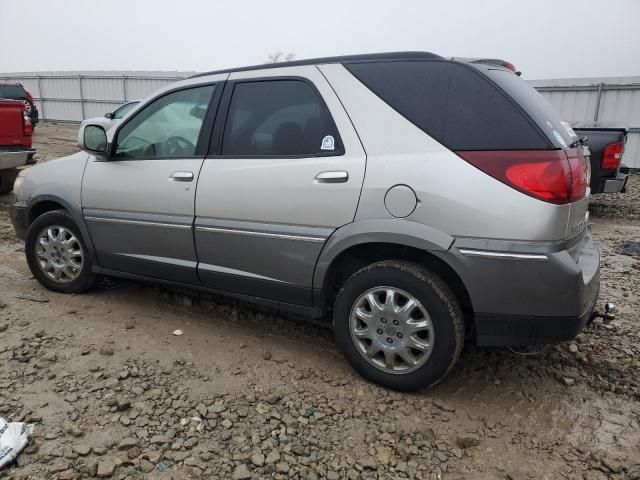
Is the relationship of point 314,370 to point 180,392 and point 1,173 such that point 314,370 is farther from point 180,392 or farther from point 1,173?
point 1,173

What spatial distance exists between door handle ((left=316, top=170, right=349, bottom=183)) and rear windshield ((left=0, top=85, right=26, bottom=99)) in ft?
54.5

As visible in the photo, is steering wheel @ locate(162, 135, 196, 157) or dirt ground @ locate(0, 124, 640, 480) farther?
steering wheel @ locate(162, 135, 196, 157)

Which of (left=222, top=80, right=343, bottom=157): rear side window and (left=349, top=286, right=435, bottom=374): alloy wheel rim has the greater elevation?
(left=222, top=80, right=343, bottom=157): rear side window

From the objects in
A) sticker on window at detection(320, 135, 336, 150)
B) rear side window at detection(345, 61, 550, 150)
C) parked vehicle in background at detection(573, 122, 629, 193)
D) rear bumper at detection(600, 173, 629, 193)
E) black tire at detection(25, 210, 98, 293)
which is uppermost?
rear side window at detection(345, 61, 550, 150)

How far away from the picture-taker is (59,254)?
13.4 feet

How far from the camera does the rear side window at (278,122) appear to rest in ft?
9.52

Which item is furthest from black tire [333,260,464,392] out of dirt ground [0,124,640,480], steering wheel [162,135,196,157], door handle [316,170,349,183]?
steering wheel [162,135,196,157]

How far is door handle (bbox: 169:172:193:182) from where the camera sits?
331cm

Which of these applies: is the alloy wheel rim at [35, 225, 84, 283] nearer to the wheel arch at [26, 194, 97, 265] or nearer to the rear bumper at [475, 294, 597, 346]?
the wheel arch at [26, 194, 97, 265]

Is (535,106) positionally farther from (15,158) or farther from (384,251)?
(15,158)

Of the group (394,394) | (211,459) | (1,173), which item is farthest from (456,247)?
(1,173)

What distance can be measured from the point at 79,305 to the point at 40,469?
1.94 meters

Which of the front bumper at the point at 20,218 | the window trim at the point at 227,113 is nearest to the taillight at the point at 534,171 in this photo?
the window trim at the point at 227,113

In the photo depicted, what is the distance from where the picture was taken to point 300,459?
2.30 meters
